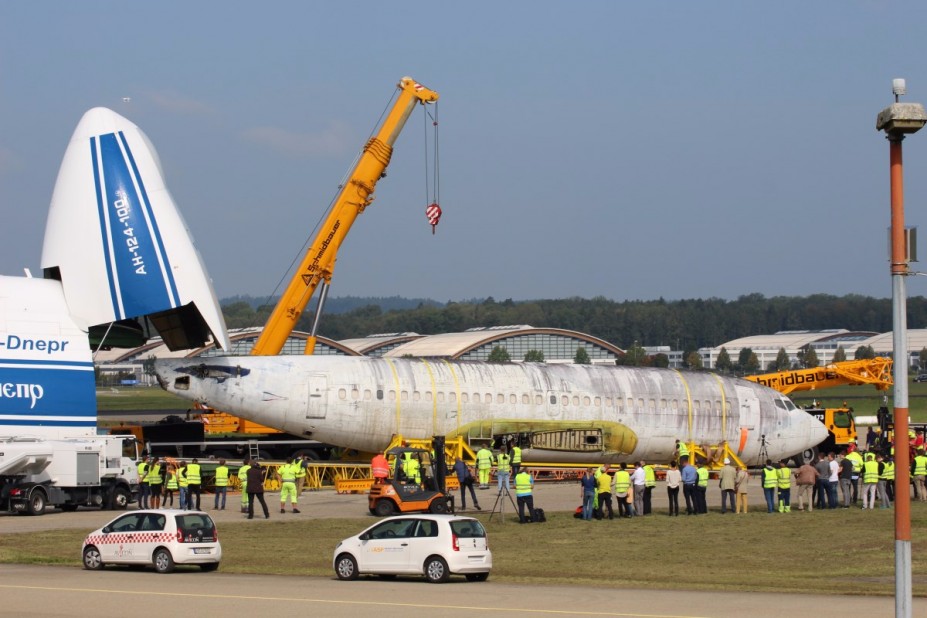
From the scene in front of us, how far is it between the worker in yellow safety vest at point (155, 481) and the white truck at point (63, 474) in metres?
0.65

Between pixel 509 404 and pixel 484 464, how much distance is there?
486 cm

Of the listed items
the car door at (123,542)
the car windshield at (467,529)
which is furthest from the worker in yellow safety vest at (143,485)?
the car windshield at (467,529)

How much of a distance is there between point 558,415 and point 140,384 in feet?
509

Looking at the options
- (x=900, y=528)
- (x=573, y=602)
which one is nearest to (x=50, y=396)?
(x=573, y=602)

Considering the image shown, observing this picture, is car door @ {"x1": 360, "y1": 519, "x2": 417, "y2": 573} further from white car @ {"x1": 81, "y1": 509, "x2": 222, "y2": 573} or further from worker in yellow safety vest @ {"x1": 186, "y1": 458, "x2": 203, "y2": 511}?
worker in yellow safety vest @ {"x1": 186, "y1": 458, "x2": 203, "y2": 511}

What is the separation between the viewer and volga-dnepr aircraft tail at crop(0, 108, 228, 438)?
124 feet

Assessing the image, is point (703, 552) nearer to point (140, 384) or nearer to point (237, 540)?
point (237, 540)

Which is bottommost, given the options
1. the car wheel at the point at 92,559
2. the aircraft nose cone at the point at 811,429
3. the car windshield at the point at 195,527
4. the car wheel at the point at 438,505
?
the car wheel at the point at 92,559

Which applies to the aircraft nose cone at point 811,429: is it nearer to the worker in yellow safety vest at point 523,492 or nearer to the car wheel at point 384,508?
the worker in yellow safety vest at point 523,492

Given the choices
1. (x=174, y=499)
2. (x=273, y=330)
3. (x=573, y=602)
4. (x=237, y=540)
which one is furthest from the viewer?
(x=273, y=330)

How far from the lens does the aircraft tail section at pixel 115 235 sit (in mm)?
39312

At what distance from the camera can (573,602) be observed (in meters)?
20.0

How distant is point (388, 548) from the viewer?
2292 cm

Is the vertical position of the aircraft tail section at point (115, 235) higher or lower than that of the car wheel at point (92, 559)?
higher
